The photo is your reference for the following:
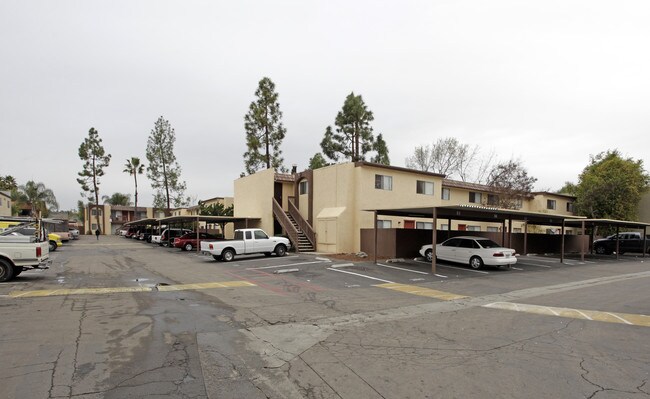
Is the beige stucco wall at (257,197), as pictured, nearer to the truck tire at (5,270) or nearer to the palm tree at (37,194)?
the truck tire at (5,270)

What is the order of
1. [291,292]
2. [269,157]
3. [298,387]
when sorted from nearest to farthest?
[298,387] → [291,292] → [269,157]

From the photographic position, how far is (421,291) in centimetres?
1305

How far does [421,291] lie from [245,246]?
12780mm

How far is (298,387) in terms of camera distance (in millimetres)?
4836

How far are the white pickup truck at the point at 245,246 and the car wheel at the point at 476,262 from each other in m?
10.9

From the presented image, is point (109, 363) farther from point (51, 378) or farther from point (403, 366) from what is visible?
point (403, 366)

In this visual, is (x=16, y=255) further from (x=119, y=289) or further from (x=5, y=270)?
(x=119, y=289)

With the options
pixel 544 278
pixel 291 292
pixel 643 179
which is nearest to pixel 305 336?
pixel 291 292

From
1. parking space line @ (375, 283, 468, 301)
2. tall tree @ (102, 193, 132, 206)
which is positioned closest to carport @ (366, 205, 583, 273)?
parking space line @ (375, 283, 468, 301)

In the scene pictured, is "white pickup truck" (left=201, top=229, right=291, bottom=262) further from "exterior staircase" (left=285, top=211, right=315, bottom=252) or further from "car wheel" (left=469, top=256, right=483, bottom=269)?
"car wheel" (left=469, top=256, right=483, bottom=269)

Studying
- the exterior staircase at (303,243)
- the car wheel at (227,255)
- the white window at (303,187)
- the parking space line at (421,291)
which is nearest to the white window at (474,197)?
the white window at (303,187)

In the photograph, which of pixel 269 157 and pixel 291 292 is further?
Answer: pixel 269 157

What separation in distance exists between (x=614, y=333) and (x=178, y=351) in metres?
8.16

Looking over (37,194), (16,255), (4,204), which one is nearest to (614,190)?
(16,255)
